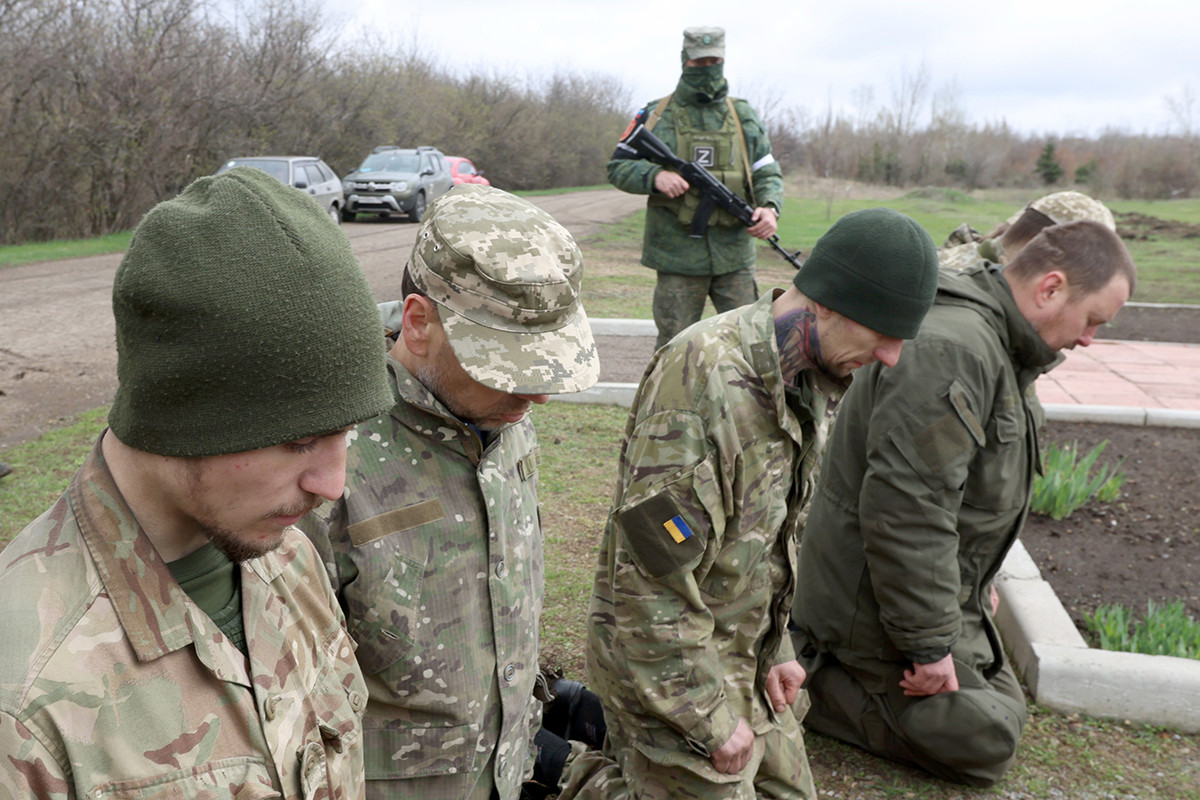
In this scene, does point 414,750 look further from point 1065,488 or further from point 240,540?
point 1065,488

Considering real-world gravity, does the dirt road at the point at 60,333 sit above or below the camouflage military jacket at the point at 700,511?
below

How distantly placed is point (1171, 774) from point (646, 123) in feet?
15.0

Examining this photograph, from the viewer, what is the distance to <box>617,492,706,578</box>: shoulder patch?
221cm

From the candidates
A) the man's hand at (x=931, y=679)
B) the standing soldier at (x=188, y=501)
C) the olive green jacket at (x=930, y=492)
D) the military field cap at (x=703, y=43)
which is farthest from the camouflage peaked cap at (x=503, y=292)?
the military field cap at (x=703, y=43)

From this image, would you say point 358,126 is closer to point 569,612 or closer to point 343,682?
point 569,612

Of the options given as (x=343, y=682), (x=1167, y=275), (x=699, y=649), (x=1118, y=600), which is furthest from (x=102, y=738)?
(x=1167, y=275)

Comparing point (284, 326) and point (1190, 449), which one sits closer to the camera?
point (284, 326)

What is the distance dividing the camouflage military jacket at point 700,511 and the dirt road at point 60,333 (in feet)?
4.28

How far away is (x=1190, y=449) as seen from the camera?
608cm

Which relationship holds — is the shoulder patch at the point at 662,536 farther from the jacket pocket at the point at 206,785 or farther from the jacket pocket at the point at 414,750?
the jacket pocket at the point at 206,785

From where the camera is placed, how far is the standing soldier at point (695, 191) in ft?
19.2

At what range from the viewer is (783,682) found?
2.67m

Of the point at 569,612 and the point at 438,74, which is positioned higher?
the point at 438,74

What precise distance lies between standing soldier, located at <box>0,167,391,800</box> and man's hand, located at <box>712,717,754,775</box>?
1.35m
